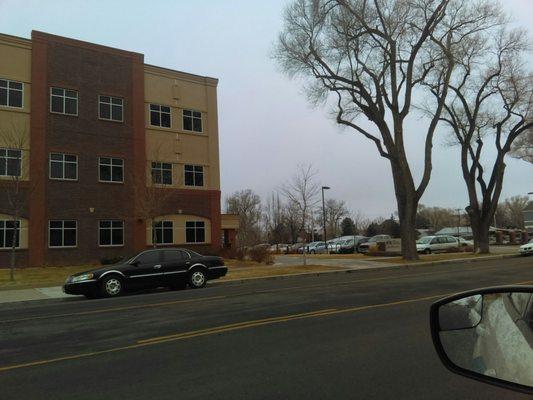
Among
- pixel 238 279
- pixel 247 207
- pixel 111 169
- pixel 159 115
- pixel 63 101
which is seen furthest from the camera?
pixel 247 207

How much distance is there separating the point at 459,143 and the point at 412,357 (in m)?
37.8

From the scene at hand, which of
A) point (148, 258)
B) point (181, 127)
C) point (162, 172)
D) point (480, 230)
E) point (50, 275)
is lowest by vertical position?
point (50, 275)

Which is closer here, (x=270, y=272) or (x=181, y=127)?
(x=270, y=272)

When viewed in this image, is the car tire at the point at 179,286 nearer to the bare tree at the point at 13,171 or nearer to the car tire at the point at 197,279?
the car tire at the point at 197,279

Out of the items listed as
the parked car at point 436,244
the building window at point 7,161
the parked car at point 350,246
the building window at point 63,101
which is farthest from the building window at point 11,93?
the parked car at point 350,246

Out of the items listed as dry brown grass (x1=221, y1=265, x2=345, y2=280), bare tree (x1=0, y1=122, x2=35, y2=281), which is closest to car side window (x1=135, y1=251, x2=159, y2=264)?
dry brown grass (x1=221, y1=265, x2=345, y2=280)

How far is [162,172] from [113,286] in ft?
62.2

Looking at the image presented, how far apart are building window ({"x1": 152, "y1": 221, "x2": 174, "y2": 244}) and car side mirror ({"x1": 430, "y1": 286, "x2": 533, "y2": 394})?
32698mm

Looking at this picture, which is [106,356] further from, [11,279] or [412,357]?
[11,279]

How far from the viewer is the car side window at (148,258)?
57.1 ft

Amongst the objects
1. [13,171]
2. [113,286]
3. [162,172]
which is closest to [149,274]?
[113,286]

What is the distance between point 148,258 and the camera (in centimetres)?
1747

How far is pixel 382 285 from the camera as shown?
52.4 feet

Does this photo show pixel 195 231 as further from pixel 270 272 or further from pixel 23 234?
pixel 270 272
